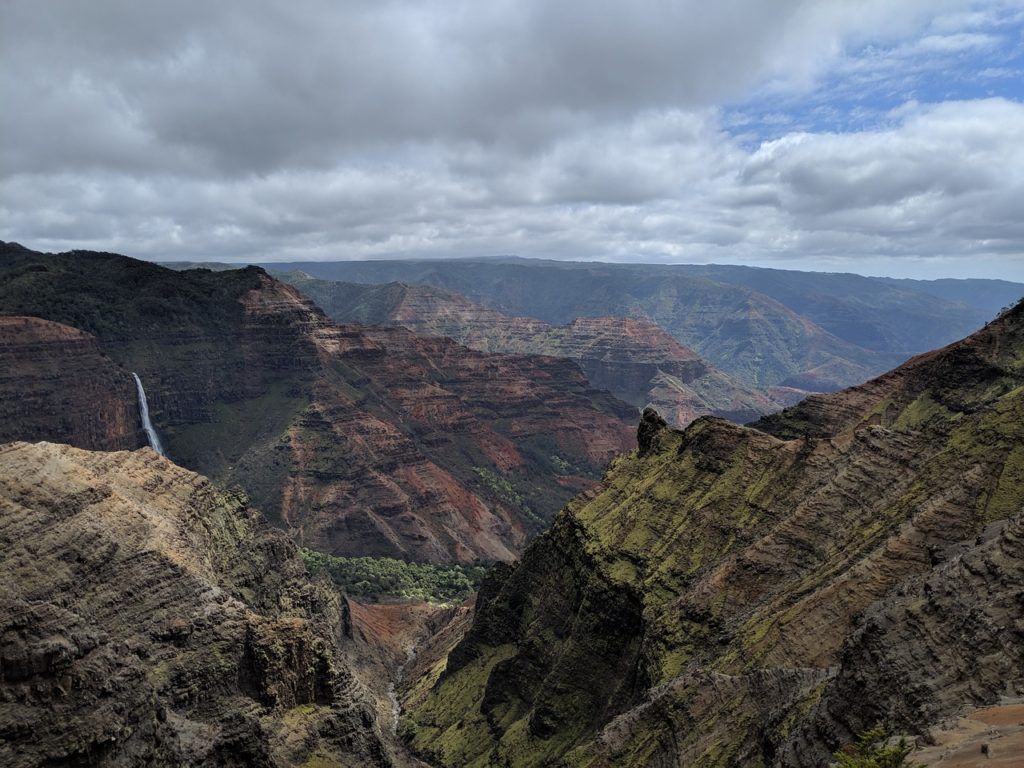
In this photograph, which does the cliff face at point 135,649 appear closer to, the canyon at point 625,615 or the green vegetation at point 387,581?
A: the canyon at point 625,615

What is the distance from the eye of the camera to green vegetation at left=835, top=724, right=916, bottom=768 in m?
30.1

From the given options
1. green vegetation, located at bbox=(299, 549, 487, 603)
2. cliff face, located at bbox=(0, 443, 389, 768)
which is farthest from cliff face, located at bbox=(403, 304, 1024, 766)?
green vegetation, located at bbox=(299, 549, 487, 603)

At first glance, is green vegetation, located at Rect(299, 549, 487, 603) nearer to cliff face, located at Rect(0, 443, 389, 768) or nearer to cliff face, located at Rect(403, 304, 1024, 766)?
cliff face, located at Rect(403, 304, 1024, 766)

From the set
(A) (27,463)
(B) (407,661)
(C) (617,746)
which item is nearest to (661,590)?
(C) (617,746)

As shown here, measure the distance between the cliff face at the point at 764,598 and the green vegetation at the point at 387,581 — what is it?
2594 inches

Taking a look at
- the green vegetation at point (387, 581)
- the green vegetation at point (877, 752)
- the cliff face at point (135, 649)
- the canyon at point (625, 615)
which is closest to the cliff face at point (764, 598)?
the canyon at point (625, 615)

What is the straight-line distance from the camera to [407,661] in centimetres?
14850

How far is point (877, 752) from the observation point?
3144 centimetres

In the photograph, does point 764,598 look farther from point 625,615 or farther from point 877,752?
point 877,752

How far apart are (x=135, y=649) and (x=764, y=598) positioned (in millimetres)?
49571

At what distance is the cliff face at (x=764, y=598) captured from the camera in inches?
1577

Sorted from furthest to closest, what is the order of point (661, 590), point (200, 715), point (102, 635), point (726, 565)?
point (661, 590) < point (726, 565) < point (200, 715) < point (102, 635)

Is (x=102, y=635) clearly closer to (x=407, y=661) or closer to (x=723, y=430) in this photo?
(x=723, y=430)

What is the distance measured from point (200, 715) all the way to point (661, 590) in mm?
43590
